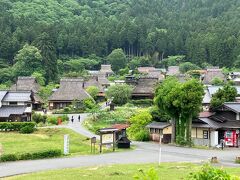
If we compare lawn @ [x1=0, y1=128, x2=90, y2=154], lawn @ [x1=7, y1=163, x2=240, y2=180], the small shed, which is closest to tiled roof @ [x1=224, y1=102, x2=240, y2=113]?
the small shed

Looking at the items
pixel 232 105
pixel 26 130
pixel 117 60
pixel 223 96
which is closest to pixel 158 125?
pixel 232 105

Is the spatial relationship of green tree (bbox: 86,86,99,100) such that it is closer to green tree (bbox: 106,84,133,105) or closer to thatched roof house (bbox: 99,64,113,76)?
green tree (bbox: 106,84,133,105)

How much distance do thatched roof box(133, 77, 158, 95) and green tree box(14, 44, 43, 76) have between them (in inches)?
884

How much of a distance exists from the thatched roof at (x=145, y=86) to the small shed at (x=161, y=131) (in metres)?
22.1

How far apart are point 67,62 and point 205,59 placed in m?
27.7

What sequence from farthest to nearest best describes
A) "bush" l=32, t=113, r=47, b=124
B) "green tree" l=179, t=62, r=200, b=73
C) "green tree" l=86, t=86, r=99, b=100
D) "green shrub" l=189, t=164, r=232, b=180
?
"green tree" l=179, t=62, r=200, b=73, "green tree" l=86, t=86, r=99, b=100, "bush" l=32, t=113, r=47, b=124, "green shrub" l=189, t=164, r=232, b=180

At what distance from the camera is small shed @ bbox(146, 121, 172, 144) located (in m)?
36.7

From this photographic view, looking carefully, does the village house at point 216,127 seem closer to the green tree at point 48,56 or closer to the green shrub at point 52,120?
the green shrub at point 52,120

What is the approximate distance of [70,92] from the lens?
56.4m

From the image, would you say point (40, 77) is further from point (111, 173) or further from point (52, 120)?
point (111, 173)

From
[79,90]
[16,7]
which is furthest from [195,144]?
[16,7]

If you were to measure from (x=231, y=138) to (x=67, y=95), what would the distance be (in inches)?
996

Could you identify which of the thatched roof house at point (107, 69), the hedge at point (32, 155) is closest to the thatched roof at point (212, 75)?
the thatched roof house at point (107, 69)

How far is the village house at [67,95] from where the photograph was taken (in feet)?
183
